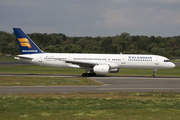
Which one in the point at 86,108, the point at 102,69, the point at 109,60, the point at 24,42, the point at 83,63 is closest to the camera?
the point at 86,108

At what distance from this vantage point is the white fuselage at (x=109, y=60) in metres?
41.2

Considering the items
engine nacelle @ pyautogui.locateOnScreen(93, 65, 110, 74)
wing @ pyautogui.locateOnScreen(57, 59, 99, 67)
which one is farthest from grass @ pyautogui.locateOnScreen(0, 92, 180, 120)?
wing @ pyautogui.locateOnScreen(57, 59, 99, 67)

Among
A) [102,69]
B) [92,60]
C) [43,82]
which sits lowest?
[43,82]

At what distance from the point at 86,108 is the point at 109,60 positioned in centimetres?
2540

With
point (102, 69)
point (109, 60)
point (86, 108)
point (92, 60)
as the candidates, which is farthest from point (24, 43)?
point (86, 108)

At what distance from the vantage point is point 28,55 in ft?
141

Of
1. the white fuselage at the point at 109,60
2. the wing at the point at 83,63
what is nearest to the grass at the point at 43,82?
the wing at the point at 83,63

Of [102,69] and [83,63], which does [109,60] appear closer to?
[102,69]

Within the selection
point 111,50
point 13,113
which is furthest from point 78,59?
point 111,50

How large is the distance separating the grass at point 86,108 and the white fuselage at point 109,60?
20.9 meters

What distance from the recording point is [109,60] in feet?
136

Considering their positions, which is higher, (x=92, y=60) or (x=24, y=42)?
(x=24, y=42)

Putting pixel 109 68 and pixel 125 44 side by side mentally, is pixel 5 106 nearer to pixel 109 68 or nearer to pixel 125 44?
pixel 109 68

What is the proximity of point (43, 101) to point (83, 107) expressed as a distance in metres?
3.84
